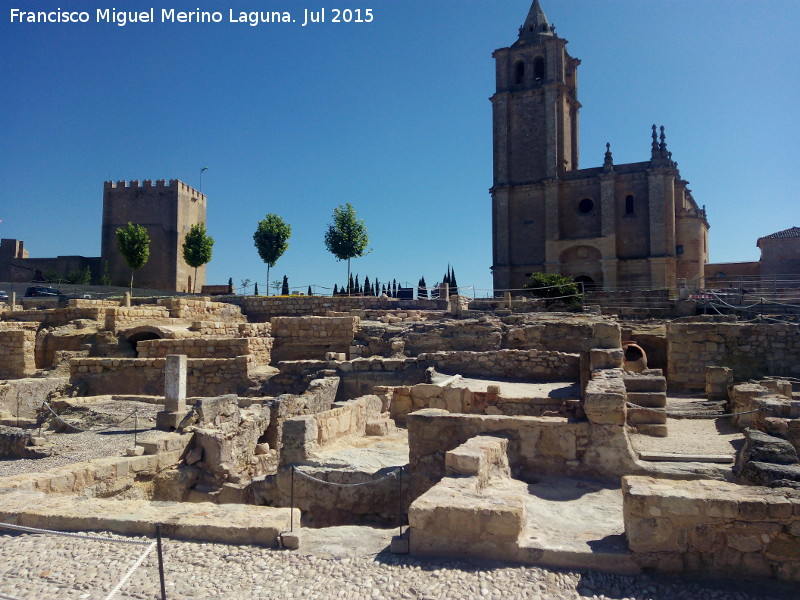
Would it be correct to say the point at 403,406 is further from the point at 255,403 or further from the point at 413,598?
the point at 413,598

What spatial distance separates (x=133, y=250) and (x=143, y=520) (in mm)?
37200

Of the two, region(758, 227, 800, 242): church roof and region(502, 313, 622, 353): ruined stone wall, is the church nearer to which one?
region(758, 227, 800, 242): church roof

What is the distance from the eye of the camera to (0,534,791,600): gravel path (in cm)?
380

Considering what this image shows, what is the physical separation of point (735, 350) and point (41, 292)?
33559 millimetres

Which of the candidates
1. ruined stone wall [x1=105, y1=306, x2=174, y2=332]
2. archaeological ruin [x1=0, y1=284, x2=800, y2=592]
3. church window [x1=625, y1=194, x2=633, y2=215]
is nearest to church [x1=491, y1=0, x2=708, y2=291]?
church window [x1=625, y1=194, x2=633, y2=215]

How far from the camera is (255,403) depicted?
12.2m

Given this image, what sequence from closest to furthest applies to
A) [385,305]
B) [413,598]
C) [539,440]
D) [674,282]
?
[413,598]
[539,440]
[385,305]
[674,282]

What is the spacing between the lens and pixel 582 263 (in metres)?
37.2

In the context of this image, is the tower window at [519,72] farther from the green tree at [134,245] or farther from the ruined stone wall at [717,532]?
the ruined stone wall at [717,532]

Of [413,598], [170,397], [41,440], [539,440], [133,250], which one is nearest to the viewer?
[413,598]

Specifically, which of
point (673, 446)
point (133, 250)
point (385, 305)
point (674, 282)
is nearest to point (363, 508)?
point (673, 446)

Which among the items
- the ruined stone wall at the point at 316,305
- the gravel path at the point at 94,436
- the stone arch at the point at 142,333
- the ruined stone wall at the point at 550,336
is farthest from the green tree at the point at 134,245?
the ruined stone wall at the point at 550,336

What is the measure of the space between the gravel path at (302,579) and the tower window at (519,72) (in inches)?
1584

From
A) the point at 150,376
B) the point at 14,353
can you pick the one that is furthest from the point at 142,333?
the point at 150,376
